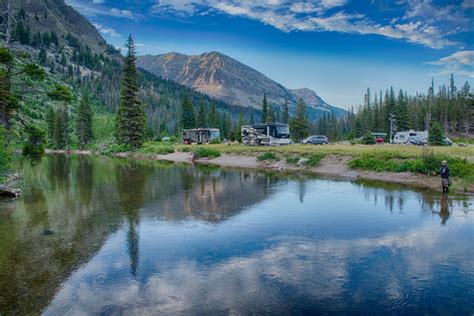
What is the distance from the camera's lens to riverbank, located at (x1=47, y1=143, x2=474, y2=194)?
29.4 meters

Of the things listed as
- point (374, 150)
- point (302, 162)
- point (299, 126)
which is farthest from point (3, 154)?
point (299, 126)

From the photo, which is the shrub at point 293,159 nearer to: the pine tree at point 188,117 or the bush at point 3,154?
the bush at point 3,154

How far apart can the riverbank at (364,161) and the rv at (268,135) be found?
7438 millimetres

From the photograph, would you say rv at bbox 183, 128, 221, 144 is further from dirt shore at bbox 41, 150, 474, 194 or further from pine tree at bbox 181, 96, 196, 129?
dirt shore at bbox 41, 150, 474, 194

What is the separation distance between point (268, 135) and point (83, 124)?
Result: 64.7 metres

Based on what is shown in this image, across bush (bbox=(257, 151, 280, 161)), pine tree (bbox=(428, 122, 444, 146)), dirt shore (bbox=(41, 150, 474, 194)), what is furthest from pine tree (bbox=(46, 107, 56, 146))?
pine tree (bbox=(428, 122, 444, 146))

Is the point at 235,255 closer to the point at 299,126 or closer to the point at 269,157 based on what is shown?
the point at 269,157

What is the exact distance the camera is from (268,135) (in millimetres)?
64062

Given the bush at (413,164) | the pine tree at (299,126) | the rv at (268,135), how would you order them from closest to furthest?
1. the bush at (413,164)
2. the rv at (268,135)
3. the pine tree at (299,126)

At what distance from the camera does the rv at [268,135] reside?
210ft

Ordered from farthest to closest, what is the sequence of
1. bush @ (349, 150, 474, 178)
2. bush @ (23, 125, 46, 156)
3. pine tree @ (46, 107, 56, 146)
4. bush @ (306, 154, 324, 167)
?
1. pine tree @ (46, 107, 56, 146)
2. bush @ (306, 154, 324, 167)
3. bush @ (349, 150, 474, 178)
4. bush @ (23, 125, 46, 156)

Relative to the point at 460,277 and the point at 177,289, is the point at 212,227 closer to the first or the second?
the point at 177,289

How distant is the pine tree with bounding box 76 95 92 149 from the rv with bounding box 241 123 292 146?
5886 cm

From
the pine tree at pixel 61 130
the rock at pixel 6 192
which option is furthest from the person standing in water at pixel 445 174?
the pine tree at pixel 61 130
